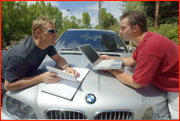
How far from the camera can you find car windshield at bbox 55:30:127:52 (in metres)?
2.82

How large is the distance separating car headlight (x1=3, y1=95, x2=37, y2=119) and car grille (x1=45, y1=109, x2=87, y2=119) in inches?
7.3

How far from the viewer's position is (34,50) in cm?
176

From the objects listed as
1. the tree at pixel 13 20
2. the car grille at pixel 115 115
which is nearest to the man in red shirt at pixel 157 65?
the car grille at pixel 115 115

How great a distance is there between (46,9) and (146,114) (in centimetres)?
3656

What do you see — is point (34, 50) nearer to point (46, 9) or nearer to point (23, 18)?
point (23, 18)

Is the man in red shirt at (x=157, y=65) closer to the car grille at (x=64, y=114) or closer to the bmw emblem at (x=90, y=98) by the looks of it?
the bmw emblem at (x=90, y=98)

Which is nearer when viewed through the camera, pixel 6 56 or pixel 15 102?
pixel 15 102

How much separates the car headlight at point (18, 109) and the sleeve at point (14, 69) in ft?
0.87

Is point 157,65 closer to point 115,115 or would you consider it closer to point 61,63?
point 115,115

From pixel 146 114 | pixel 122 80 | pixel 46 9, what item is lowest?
pixel 146 114

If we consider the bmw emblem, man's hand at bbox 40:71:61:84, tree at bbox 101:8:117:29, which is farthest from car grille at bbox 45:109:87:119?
tree at bbox 101:8:117:29

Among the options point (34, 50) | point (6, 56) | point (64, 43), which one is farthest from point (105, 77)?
point (64, 43)

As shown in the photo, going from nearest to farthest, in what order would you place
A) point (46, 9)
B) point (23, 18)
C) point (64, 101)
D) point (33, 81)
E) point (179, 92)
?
point (64, 101), point (179, 92), point (33, 81), point (23, 18), point (46, 9)

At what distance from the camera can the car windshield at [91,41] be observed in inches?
111
